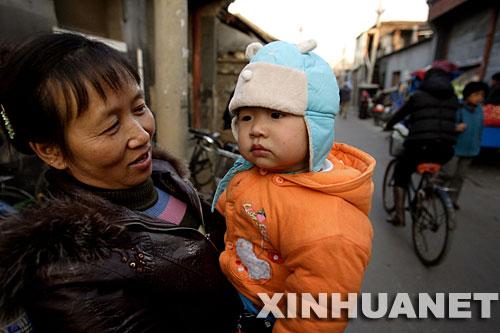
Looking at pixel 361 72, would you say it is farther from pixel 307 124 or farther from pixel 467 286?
pixel 307 124

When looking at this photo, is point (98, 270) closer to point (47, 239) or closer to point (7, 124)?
point (47, 239)

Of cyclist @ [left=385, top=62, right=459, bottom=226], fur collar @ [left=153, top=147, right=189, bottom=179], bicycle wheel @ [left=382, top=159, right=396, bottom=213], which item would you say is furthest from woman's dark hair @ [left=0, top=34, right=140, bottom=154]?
bicycle wheel @ [left=382, top=159, right=396, bottom=213]

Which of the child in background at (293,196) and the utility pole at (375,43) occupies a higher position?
the utility pole at (375,43)

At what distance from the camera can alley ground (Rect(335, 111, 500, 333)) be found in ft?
8.59

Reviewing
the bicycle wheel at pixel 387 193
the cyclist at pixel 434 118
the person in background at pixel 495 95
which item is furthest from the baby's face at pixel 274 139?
the person in background at pixel 495 95

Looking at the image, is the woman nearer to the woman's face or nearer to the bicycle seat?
the woman's face

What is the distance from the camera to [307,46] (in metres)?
1.14

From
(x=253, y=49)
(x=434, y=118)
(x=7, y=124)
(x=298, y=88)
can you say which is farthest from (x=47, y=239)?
(x=434, y=118)

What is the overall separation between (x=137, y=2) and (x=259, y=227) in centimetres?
455

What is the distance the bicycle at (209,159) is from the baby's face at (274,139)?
3.11 metres

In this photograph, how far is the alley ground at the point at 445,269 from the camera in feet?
8.59

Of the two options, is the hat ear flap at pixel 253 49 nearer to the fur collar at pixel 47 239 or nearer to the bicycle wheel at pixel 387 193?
the fur collar at pixel 47 239

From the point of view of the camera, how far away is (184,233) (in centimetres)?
107

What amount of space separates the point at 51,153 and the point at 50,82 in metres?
0.26
